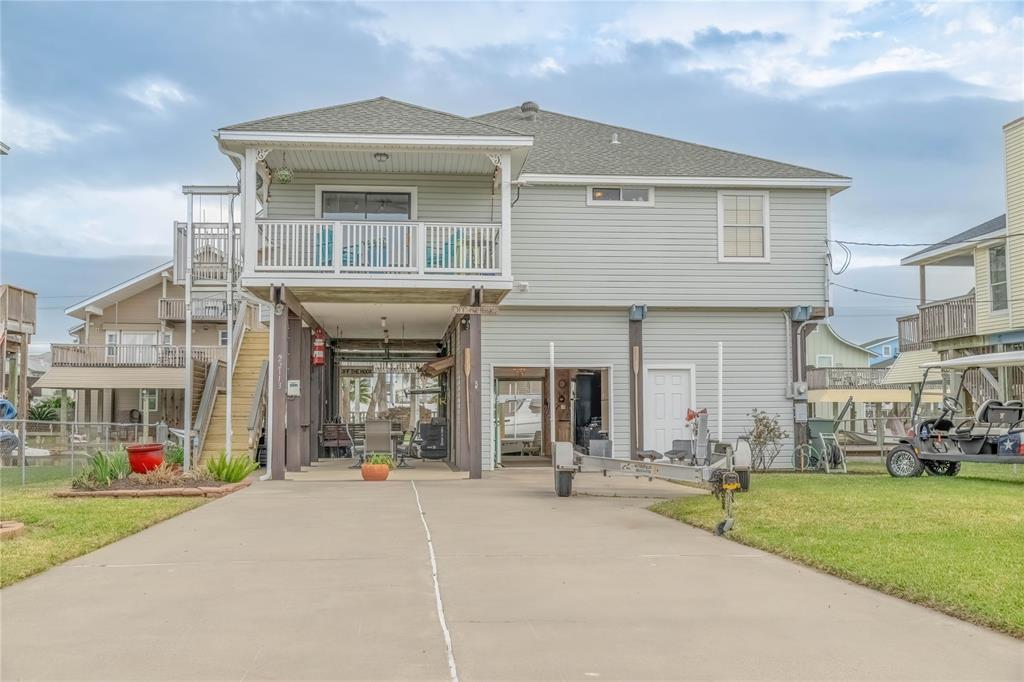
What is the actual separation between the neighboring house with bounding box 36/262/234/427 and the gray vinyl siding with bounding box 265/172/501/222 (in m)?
12.5

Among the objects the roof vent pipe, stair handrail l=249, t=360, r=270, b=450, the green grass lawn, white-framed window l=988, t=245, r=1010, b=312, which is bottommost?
the green grass lawn

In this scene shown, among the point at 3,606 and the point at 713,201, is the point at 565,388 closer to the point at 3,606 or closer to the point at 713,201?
the point at 713,201

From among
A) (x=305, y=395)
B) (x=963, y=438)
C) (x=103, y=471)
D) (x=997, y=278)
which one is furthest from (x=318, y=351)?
(x=997, y=278)

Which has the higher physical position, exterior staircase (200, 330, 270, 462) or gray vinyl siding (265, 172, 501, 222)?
gray vinyl siding (265, 172, 501, 222)

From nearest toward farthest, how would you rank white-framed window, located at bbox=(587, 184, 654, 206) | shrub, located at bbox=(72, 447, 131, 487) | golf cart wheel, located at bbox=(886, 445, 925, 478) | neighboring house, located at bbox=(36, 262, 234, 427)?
shrub, located at bbox=(72, 447, 131, 487) → golf cart wheel, located at bbox=(886, 445, 925, 478) → white-framed window, located at bbox=(587, 184, 654, 206) → neighboring house, located at bbox=(36, 262, 234, 427)

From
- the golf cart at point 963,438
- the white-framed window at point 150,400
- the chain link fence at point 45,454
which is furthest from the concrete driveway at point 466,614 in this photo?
the white-framed window at point 150,400

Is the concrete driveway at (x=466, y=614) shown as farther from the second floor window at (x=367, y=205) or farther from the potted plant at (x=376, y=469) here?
the second floor window at (x=367, y=205)

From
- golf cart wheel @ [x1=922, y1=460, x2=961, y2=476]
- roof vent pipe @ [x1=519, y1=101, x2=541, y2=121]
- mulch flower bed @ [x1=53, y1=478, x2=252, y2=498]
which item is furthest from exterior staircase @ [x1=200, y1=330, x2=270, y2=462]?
golf cart wheel @ [x1=922, y1=460, x2=961, y2=476]

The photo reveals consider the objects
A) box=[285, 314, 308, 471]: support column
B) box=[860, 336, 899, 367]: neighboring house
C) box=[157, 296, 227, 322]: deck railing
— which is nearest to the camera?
box=[285, 314, 308, 471]: support column

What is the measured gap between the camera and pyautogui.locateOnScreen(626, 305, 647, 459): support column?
19891mm

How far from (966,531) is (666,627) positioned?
16.6ft

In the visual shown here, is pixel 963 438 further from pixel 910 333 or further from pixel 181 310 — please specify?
pixel 181 310

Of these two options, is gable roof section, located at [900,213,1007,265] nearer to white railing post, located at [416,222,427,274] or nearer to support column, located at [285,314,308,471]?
white railing post, located at [416,222,427,274]

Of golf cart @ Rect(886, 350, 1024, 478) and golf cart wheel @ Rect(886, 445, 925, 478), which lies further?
golf cart wheel @ Rect(886, 445, 925, 478)
